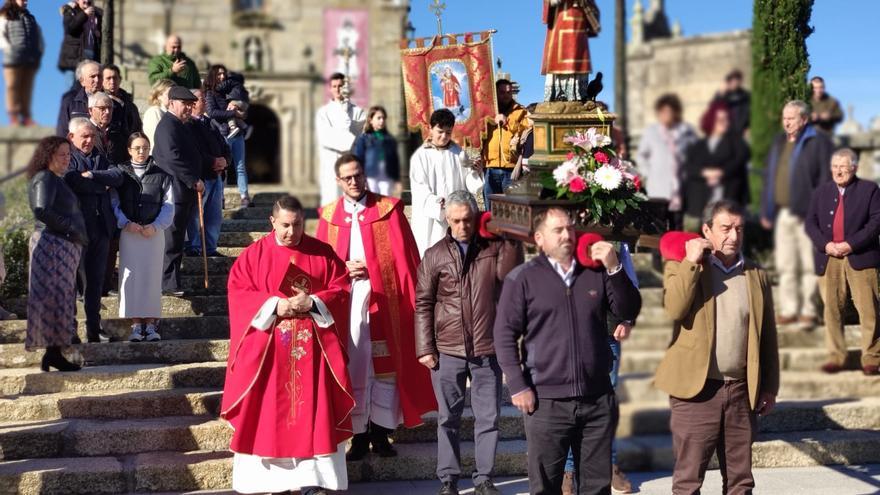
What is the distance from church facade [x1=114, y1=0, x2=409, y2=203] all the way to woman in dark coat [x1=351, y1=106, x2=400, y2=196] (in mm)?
14629

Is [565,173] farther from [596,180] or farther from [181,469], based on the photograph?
[181,469]

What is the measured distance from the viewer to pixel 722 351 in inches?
257

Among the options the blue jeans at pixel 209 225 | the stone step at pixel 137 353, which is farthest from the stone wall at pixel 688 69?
the blue jeans at pixel 209 225

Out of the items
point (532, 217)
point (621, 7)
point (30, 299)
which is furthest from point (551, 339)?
point (621, 7)

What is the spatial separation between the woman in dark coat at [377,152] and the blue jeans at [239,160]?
1415 millimetres

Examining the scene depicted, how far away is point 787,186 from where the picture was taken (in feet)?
22.5

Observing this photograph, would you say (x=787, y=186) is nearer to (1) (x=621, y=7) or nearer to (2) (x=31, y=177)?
(2) (x=31, y=177)

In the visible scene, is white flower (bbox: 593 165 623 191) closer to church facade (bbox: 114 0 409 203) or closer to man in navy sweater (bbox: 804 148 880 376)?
man in navy sweater (bbox: 804 148 880 376)

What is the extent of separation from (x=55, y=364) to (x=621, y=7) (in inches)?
448

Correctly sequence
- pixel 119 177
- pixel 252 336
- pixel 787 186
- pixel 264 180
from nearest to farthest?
pixel 787 186
pixel 252 336
pixel 119 177
pixel 264 180

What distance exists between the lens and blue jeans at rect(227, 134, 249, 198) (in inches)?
524

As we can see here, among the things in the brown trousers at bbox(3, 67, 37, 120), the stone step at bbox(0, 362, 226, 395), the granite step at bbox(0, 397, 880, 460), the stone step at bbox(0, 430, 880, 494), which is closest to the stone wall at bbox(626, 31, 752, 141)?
the stone step at bbox(0, 430, 880, 494)

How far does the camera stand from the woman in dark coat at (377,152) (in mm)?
14516

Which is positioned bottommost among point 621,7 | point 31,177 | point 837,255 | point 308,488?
point 308,488
